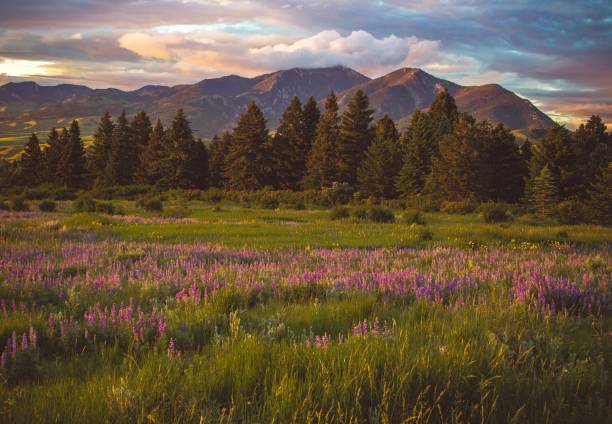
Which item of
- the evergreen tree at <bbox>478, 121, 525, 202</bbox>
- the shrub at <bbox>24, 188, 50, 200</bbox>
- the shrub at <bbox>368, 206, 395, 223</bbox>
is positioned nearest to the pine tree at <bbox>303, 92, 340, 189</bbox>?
the evergreen tree at <bbox>478, 121, 525, 202</bbox>

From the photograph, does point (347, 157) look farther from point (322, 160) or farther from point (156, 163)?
point (156, 163)

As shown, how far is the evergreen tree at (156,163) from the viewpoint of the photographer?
69.8m

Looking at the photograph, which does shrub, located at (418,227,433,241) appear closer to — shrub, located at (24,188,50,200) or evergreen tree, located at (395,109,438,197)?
evergreen tree, located at (395,109,438,197)

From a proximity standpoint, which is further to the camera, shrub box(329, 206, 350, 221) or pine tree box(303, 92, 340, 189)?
pine tree box(303, 92, 340, 189)

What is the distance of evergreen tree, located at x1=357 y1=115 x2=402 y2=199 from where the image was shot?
62156 mm

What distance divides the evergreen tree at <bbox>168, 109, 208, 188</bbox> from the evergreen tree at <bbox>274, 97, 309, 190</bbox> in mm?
14912

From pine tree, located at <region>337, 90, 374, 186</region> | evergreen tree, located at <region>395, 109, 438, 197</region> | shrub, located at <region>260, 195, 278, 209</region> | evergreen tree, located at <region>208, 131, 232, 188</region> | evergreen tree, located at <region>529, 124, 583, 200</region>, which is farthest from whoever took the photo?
evergreen tree, located at <region>208, 131, 232, 188</region>

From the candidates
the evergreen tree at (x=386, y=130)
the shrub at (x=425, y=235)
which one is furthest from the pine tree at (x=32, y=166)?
the shrub at (x=425, y=235)

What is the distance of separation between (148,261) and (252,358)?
5711 millimetres

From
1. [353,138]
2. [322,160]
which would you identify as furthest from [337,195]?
[353,138]

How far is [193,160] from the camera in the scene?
239 feet

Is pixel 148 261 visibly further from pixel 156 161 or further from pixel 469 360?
pixel 156 161

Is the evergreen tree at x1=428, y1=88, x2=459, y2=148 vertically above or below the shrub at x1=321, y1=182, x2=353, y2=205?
above

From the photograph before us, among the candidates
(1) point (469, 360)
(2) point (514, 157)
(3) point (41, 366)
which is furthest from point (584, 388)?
(2) point (514, 157)
